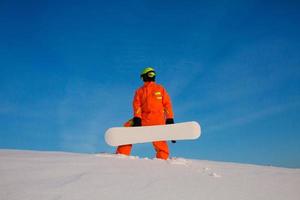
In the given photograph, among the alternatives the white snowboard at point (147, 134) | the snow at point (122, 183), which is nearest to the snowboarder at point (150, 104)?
the white snowboard at point (147, 134)

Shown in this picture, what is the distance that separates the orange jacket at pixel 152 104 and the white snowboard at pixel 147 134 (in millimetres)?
329

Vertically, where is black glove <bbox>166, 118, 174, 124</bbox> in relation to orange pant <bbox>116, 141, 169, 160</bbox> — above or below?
above

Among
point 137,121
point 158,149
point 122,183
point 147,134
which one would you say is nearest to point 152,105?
point 137,121

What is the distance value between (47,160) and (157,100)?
281 cm

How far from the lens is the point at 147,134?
5.57 m

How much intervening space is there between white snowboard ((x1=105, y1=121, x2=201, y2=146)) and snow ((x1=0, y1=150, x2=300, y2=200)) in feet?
5.22

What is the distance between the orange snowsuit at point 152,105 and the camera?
5.91m

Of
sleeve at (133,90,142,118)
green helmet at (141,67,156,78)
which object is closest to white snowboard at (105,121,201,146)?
sleeve at (133,90,142,118)

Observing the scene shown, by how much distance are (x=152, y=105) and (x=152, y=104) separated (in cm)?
2

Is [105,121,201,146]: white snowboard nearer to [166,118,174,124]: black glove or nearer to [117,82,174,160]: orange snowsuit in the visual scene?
[117,82,174,160]: orange snowsuit

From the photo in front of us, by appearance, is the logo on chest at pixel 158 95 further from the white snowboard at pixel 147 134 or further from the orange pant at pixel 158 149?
the orange pant at pixel 158 149

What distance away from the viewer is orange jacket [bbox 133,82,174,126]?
234 inches

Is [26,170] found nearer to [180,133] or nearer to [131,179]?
[131,179]

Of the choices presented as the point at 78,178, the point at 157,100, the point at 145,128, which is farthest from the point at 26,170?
the point at 157,100
